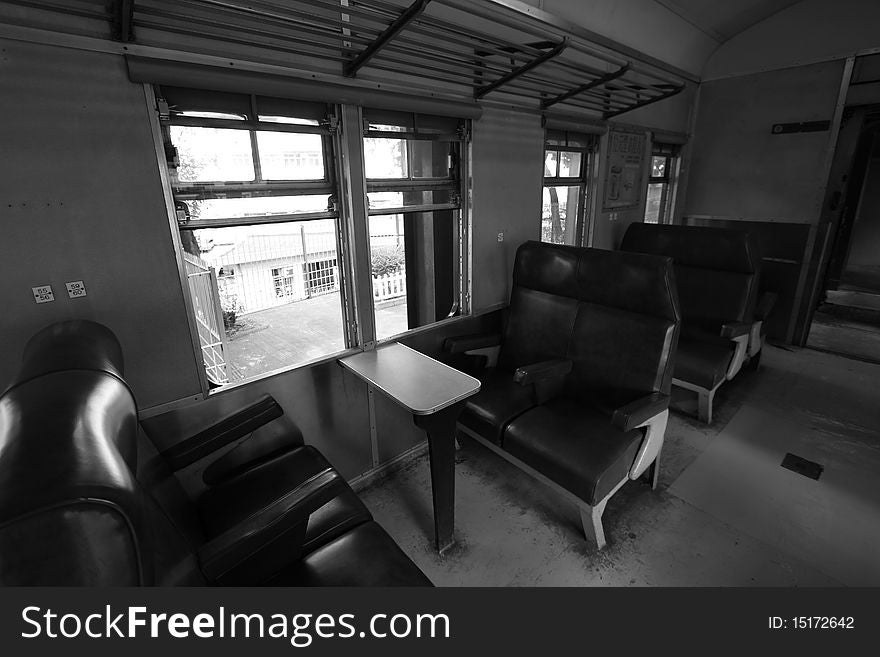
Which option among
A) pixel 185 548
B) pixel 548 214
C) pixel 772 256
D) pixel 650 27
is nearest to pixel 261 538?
pixel 185 548

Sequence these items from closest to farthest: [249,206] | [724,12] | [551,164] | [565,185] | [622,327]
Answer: [249,206] < [622,327] < [551,164] < [565,185] < [724,12]

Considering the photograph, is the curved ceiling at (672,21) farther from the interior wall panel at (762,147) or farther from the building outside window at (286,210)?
the building outside window at (286,210)

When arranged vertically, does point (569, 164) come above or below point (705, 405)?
above

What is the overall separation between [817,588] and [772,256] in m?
3.64

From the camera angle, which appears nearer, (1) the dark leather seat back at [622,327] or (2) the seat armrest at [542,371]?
(1) the dark leather seat back at [622,327]

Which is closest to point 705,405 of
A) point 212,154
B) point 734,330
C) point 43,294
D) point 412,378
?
point 734,330

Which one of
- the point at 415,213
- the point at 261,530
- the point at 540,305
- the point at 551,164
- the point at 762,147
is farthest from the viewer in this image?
the point at 762,147

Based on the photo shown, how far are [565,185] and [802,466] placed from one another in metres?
2.51

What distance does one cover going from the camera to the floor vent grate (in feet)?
8.06

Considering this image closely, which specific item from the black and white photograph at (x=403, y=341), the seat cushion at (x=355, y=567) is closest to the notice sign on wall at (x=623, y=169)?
the black and white photograph at (x=403, y=341)

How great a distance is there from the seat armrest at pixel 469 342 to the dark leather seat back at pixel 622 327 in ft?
1.71

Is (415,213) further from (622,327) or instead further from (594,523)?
(594,523)

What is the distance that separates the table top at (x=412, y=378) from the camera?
5.58 feet

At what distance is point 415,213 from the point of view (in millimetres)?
3141
